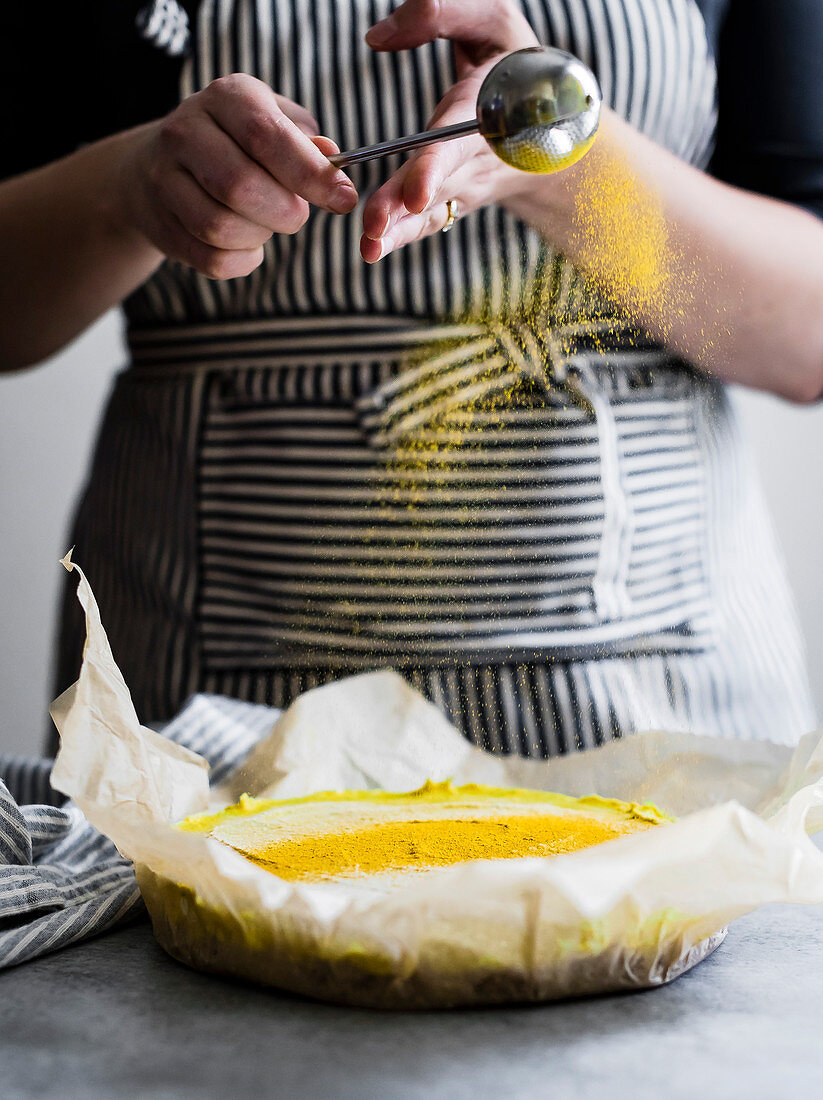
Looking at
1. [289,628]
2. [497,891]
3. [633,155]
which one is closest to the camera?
[497,891]

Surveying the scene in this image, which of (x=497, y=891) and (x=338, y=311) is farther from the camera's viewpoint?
(x=338, y=311)

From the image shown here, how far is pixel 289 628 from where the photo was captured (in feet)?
1.83

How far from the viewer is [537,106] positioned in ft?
1.00

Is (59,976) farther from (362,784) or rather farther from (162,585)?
(162,585)

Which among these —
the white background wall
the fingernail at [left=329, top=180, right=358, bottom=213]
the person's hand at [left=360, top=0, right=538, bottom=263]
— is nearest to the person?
the person's hand at [left=360, top=0, right=538, bottom=263]

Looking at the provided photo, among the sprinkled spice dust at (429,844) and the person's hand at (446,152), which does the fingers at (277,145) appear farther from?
the sprinkled spice dust at (429,844)

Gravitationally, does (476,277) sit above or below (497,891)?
above

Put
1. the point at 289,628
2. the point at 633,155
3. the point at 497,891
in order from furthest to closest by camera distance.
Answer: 1. the point at 289,628
2. the point at 633,155
3. the point at 497,891

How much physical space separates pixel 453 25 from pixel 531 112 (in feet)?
0.43

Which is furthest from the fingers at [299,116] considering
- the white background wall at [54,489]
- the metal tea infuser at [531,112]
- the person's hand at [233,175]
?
the white background wall at [54,489]

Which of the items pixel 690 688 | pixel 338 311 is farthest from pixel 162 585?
pixel 690 688

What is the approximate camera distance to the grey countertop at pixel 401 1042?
0.79ft

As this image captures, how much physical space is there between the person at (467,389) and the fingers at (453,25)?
0.03 metres

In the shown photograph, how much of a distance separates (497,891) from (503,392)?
0.30 metres
